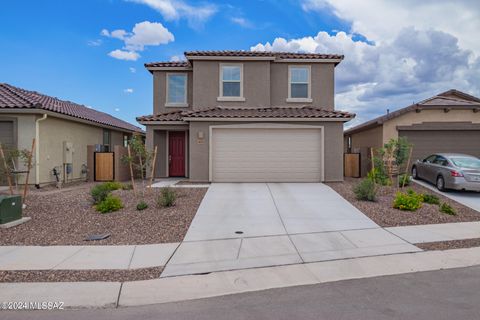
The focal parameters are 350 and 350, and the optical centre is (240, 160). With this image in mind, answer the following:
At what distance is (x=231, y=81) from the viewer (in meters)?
17.3

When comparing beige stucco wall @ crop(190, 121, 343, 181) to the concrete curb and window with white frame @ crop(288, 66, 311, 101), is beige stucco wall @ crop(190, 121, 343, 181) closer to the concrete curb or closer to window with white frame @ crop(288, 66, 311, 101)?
window with white frame @ crop(288, 66, 311, 101)

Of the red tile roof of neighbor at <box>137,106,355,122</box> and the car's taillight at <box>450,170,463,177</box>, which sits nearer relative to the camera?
the car's taillight at <box>450,170,463,177</box>

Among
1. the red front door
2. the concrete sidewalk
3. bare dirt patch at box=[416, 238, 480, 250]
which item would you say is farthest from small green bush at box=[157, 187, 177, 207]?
the red front door

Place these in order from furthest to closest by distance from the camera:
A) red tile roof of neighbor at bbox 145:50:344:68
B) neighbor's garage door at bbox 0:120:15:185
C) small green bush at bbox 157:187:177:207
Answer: red tile roof of neighbor at bbox 145:50:344:68 < neighbor's garage door at bbox 0:120:15:185 < small green bush at bbox 157:187:177:207

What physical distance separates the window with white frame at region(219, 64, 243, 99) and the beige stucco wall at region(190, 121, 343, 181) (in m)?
2.53

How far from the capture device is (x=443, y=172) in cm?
1365

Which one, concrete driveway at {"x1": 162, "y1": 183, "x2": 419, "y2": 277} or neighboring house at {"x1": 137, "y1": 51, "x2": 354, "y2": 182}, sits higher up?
neighboring house at {"x1": 137, "y1": 51, "x2": 354, "y2": 182}

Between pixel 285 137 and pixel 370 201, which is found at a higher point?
pixel 285 137

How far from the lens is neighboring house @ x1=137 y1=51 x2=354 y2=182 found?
1538cm

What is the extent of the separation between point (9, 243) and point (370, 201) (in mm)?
10103

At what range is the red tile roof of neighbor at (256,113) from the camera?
50.0ft

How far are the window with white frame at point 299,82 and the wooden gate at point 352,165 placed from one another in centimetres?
439

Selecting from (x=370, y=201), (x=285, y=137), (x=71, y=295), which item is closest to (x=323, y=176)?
(x=285, y=137)

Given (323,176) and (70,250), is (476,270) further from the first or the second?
(323,176)
